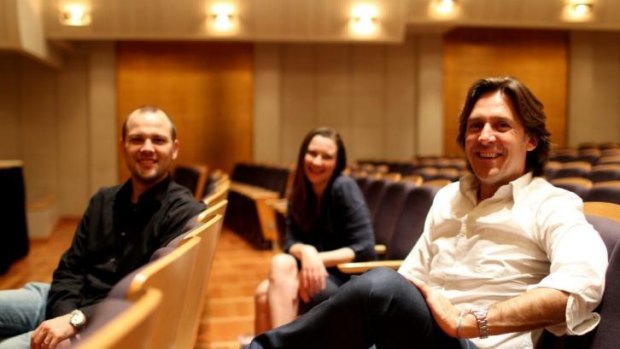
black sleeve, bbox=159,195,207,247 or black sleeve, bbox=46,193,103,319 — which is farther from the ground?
black sleeve, bbox=159,195,207,247

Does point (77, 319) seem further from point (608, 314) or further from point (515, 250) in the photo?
point (608, 314)

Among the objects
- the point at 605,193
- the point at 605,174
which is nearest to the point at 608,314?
the point at 605,193

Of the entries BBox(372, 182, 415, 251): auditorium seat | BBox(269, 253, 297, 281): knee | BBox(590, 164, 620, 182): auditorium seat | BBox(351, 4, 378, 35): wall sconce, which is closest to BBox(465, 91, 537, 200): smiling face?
BBox(269, 253, 297, 281): knee

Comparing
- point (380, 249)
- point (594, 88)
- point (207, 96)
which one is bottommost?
point (380, 249)

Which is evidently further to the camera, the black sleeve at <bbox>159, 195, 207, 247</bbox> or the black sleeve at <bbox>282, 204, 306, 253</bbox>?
the black sleeve at <bbox>282, 204, 306, 253</bbox>

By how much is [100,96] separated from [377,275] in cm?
801

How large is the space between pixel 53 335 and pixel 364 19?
21.5 ft

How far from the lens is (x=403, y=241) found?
2410 mm

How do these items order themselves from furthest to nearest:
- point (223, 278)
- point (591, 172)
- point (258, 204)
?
point (258, 204) < point (223, 278) < point (591, 172)

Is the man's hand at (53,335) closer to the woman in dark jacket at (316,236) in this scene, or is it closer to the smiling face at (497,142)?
the woman in dark jacket at (316,236)

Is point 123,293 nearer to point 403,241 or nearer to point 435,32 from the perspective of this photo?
point 403,241

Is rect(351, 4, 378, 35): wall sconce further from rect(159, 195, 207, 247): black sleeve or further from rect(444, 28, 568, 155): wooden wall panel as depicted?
rect(159, 195, 207, 247): black sleeve

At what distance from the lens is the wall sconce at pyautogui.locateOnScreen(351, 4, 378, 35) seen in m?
7.36

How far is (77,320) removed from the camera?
147 centimetres
